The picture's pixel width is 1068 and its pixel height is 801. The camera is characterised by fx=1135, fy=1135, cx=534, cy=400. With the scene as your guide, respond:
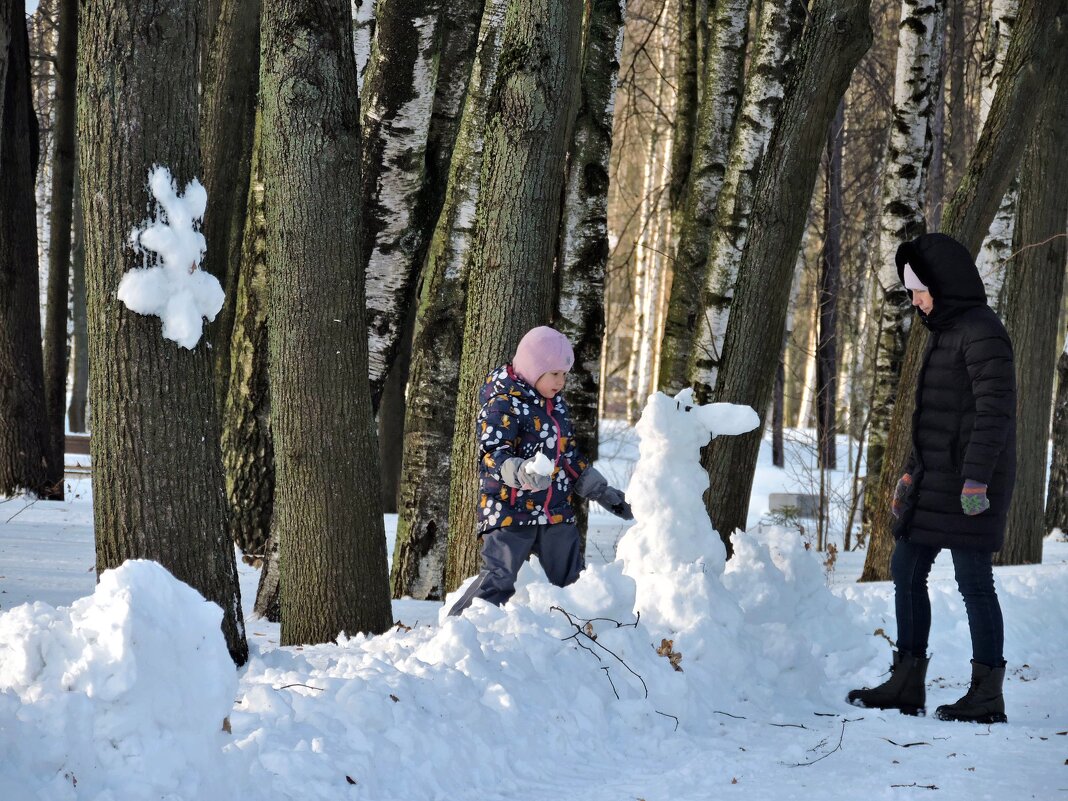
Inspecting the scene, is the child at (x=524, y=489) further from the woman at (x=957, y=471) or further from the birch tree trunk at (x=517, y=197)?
the woman at (x=957, y=471)

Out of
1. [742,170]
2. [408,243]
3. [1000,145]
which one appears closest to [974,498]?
[1000,145]

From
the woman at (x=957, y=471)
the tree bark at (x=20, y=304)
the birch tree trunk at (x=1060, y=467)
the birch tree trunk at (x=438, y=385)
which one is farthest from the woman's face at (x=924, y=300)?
the tree bark at (x=20, y=304)

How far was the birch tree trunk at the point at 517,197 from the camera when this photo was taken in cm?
595

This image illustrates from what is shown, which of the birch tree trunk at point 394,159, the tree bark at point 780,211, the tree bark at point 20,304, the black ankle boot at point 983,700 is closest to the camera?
the black ankle boot at point 983,700

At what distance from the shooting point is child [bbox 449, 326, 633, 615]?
527 cm

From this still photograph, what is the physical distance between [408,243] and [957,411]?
393 centimetres

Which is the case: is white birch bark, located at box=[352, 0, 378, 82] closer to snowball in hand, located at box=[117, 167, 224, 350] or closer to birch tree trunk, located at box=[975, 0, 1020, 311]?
snowball in hand, located at box=[117, 167, 224, 350]

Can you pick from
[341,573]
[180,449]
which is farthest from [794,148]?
[180,449]

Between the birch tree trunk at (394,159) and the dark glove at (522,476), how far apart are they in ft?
6.48

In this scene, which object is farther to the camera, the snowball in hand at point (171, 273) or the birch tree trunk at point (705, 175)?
the birch tree trunk at point (705, 175)

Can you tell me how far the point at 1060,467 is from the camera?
11.4 meters

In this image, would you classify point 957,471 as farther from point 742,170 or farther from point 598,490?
point 742,170

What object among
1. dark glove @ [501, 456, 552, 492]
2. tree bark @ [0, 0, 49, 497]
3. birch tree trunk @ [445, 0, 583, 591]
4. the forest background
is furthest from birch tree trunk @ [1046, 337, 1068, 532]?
tree bark @ [0, 0, 49, 497]

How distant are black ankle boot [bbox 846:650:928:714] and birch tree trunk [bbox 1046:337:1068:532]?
23.7ft
